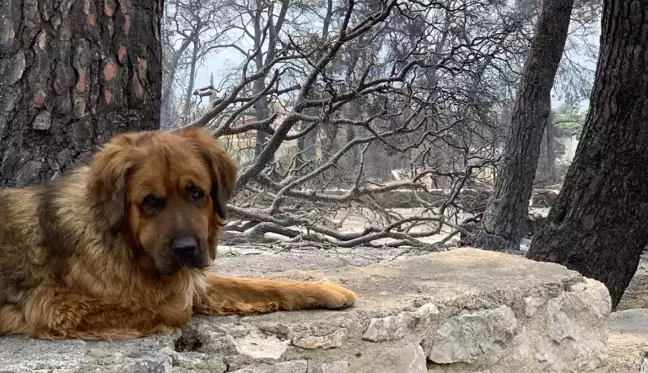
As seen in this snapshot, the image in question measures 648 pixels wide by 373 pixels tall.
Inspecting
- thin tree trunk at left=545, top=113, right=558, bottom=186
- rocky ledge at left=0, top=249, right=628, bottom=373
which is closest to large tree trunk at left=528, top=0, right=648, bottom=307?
rocky ledge at left=0, top=249, right=628, bottom=373

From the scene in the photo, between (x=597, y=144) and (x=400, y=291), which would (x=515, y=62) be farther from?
(x=400, y=291)

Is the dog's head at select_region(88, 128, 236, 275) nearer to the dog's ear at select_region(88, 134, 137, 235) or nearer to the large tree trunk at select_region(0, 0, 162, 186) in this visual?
the dog's ear at select_region(88, 134, 137, 235)

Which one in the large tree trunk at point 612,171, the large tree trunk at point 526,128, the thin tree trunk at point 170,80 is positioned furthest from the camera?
the thin tree trunk at point 170,80

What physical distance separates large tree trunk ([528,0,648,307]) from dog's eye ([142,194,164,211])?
14.0 feet

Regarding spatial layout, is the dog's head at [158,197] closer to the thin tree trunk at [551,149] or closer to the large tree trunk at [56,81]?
the large tree trunk at [56,81]

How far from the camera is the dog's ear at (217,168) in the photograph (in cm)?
300

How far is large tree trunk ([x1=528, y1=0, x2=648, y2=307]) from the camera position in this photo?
6039 mm

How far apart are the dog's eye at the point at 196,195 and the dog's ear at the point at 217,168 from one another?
0.35ft

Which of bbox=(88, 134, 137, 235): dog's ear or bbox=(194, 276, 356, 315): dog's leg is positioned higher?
bbox=(88, 134, 137, 235): dog's ear

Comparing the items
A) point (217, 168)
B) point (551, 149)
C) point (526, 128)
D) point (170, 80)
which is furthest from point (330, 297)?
point (551, 149)

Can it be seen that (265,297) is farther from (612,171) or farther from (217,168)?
(612,171)

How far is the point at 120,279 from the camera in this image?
290 cm

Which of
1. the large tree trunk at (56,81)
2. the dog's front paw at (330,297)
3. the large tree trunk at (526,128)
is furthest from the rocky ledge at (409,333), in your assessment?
the large tree trunk at (526,128)

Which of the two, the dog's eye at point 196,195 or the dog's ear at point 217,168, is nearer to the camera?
the dog's eye at point 196,195
